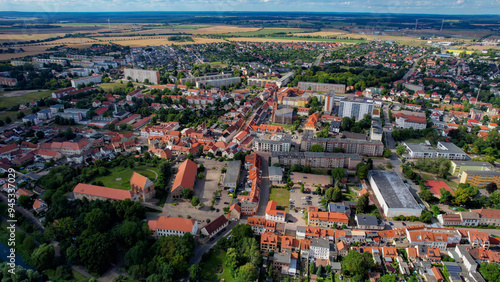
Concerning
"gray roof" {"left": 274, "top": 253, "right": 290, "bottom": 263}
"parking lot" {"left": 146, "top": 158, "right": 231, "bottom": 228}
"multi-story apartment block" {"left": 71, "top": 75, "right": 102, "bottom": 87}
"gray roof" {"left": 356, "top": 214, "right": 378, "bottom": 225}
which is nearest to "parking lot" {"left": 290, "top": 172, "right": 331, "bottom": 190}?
"gray roof" {"left": 356, "top": 214, "right": 378, "bottom": 225}

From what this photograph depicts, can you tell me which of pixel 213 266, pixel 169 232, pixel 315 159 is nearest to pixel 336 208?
pixel 315 159

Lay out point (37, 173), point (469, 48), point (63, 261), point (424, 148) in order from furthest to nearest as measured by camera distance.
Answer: point (469, 48), point (424, 148), point (37, 173), point (63, 261)

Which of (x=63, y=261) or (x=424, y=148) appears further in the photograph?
(x=424, y=148)

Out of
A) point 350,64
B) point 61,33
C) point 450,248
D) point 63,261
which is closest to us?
point 63,261

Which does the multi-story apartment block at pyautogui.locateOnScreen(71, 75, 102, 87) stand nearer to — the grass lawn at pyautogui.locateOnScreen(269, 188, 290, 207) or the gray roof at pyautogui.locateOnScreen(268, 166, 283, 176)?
the gray roof at pyautogui.locateOnScreen(268, 166, 283, 176)

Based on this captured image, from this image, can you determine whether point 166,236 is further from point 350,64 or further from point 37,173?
point 350,64

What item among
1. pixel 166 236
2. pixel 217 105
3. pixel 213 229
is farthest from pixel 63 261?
pixel 217 105
